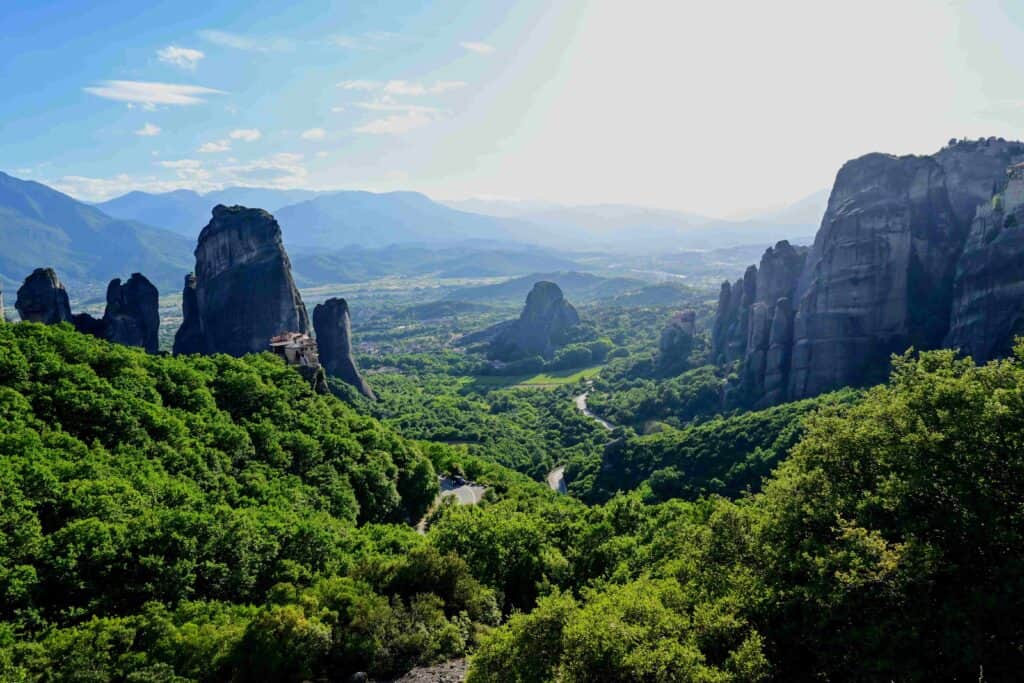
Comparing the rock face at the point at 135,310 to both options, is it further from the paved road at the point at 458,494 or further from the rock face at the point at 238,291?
the paved road at the point at 458,494

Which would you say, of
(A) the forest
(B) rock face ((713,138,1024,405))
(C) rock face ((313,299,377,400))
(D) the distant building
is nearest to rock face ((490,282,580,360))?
(C) rock face ((313,299,377,400))

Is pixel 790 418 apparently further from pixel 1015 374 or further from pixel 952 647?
pixel 952 647

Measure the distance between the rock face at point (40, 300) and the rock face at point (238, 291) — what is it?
2204 centimetres

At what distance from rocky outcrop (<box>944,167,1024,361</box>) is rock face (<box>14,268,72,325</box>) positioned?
3447 inches

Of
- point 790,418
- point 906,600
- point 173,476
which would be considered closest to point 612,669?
point 906,600

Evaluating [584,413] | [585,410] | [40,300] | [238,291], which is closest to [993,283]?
[584,413]

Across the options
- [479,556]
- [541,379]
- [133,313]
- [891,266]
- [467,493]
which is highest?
[891,266]

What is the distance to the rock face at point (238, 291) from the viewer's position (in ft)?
280

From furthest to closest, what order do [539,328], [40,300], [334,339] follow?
1. [539,328]
2. [334,339]
3. [40,300]

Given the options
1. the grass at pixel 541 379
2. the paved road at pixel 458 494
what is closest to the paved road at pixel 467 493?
the paved road at pixel 458 494

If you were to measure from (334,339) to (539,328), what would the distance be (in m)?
77.6

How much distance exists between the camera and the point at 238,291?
8631 centimetres

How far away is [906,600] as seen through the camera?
15047 millimetres

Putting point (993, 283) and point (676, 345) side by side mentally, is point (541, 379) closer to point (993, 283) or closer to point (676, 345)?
point (676, 345)
